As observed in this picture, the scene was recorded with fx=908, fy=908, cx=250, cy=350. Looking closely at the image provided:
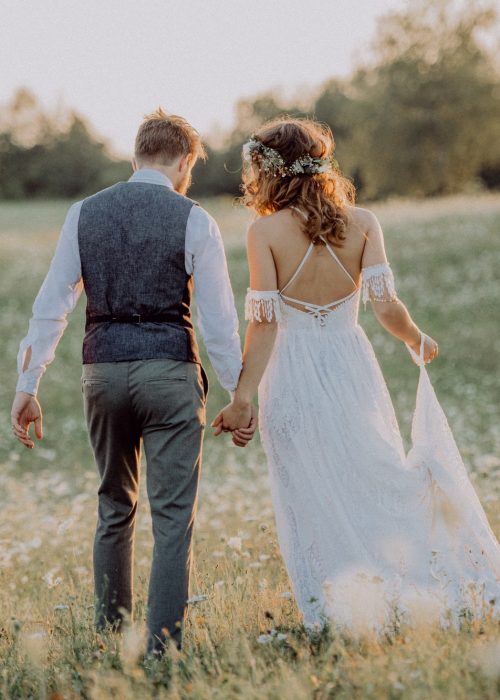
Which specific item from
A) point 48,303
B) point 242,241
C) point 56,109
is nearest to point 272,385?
point 48,303

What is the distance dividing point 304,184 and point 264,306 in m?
A: 0.65

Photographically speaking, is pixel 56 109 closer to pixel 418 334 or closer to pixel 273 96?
pixel 273 96

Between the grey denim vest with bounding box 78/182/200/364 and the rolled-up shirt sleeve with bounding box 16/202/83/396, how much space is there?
3.0 inches

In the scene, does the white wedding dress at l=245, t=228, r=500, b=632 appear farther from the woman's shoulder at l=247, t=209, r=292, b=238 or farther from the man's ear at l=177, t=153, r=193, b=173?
the man's ear at l=177, t=153, r=193, b=173

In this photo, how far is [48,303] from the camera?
4430 millimetres

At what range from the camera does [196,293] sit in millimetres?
4352

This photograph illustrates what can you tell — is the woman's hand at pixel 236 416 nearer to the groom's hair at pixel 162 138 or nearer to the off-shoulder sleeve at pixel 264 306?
the off-shoulder sleeve at pixel 264 306

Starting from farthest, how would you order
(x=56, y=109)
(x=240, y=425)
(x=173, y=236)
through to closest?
(x=56, y=109) → (x=240, y=425) → (x=173, y=236)

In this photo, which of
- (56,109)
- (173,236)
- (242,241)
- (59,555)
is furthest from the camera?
(56,109)

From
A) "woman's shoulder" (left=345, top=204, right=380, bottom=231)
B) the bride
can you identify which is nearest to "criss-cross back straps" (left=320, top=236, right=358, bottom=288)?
the bride

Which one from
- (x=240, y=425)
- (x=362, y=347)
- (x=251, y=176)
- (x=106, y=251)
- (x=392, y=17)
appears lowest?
(x=240, y=425)

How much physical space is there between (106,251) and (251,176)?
0.99 m

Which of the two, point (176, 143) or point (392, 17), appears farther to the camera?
point (392, 17)

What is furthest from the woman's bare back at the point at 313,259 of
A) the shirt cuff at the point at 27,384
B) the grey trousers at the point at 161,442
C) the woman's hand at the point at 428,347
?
the shirt cuff at the point at 27,384
